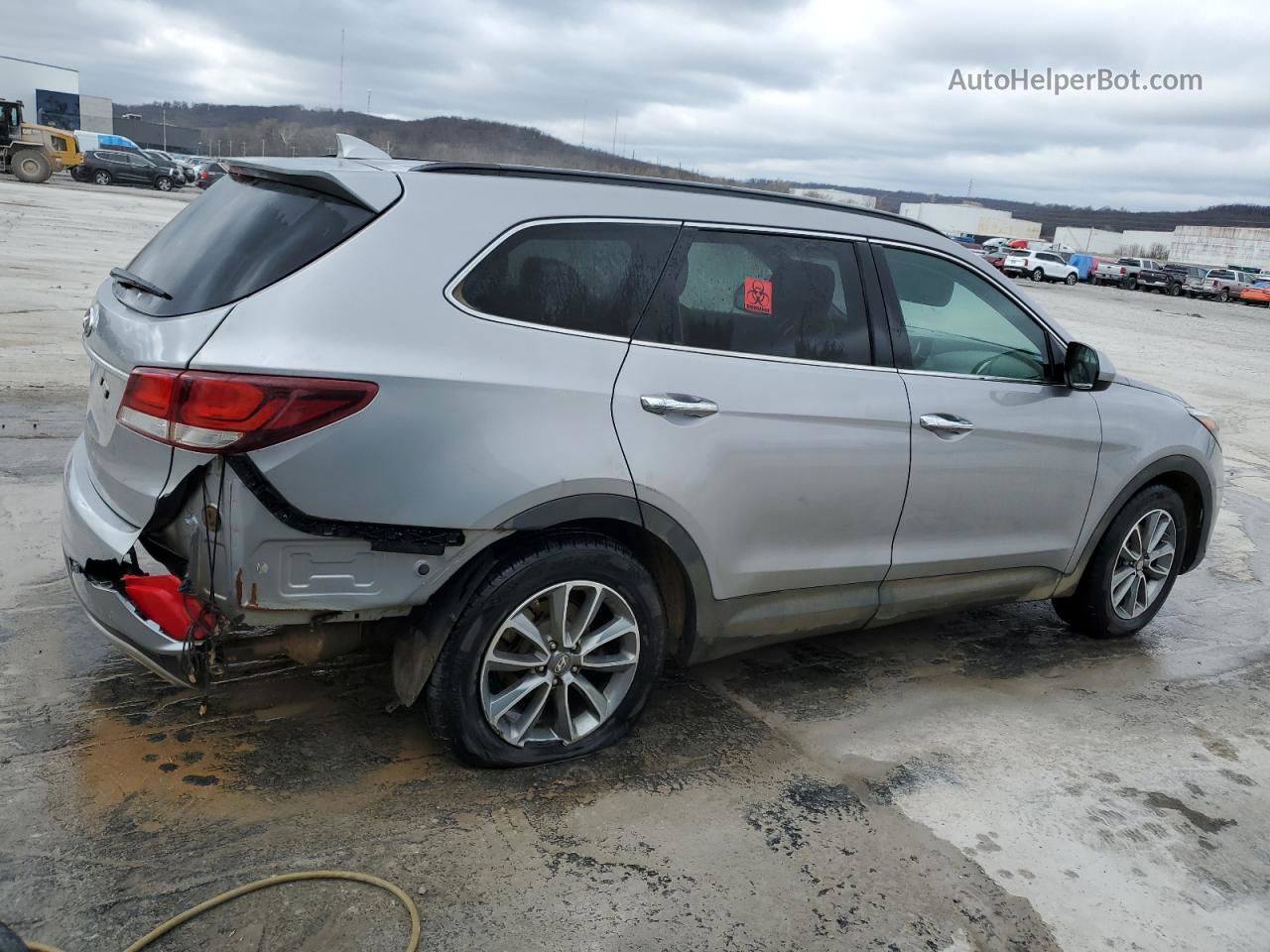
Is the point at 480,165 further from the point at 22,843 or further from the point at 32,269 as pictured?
the point at 32,269

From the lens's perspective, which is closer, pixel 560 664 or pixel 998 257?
pixel 560 664

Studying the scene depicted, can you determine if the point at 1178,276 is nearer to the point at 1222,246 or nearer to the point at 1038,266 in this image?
the point at 1038,266

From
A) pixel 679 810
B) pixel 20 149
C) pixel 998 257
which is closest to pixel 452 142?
pixel 679 810

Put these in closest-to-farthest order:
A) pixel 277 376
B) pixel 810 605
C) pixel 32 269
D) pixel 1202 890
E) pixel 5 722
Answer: pixel 277 376 < pixel 1202 890 < pixel 5 722 < pixel 810 605 < pixel 32 269

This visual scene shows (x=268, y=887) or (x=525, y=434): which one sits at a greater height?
(x=525, y=434)

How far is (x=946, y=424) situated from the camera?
396 cm

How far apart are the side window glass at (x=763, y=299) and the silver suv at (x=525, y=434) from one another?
1 centimetres

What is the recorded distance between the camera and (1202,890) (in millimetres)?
3154

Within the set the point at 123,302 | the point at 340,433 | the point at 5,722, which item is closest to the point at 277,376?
the point at 340,433

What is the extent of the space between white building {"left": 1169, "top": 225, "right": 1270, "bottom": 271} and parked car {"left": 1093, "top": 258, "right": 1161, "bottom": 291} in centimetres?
3551

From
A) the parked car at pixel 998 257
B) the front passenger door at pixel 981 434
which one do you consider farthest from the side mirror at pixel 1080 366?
the parked car at pixel 998 257

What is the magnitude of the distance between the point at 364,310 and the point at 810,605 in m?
1.95

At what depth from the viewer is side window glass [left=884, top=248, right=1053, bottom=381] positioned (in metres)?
4.04

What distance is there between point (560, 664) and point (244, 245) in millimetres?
1566
